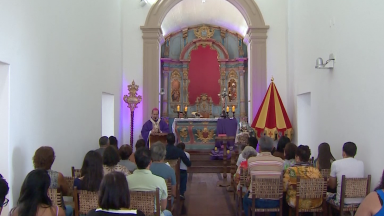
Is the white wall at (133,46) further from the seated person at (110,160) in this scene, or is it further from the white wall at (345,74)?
the seated person at (110,160)

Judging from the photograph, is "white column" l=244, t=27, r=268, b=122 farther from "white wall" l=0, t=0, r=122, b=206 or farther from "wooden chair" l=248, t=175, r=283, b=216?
"wooden chair" l=248, t=175, r=283, b=216

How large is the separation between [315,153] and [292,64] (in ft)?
8.36

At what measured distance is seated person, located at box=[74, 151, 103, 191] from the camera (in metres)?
3.80

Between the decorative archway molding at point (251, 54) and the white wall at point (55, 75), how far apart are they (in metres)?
1.52

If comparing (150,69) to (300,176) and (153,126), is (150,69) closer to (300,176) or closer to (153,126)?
(153,126)

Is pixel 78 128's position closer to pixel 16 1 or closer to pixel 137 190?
pixel 16 1

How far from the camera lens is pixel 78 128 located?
6.64m

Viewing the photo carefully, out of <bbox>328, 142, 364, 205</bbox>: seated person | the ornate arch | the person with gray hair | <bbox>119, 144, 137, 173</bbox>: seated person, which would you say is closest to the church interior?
<bbox>328, 142, 364, 205</bbox>: seated person

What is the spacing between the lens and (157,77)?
10102 millimetres

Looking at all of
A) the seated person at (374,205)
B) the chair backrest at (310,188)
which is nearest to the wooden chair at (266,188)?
the chair backrest at (310,188)

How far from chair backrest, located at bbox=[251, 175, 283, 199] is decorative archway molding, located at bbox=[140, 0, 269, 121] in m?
5.62

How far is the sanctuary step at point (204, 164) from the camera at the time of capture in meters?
10.2

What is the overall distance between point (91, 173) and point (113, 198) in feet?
4.62

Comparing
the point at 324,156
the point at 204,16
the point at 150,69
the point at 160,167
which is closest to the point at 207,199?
the point at 324,156
